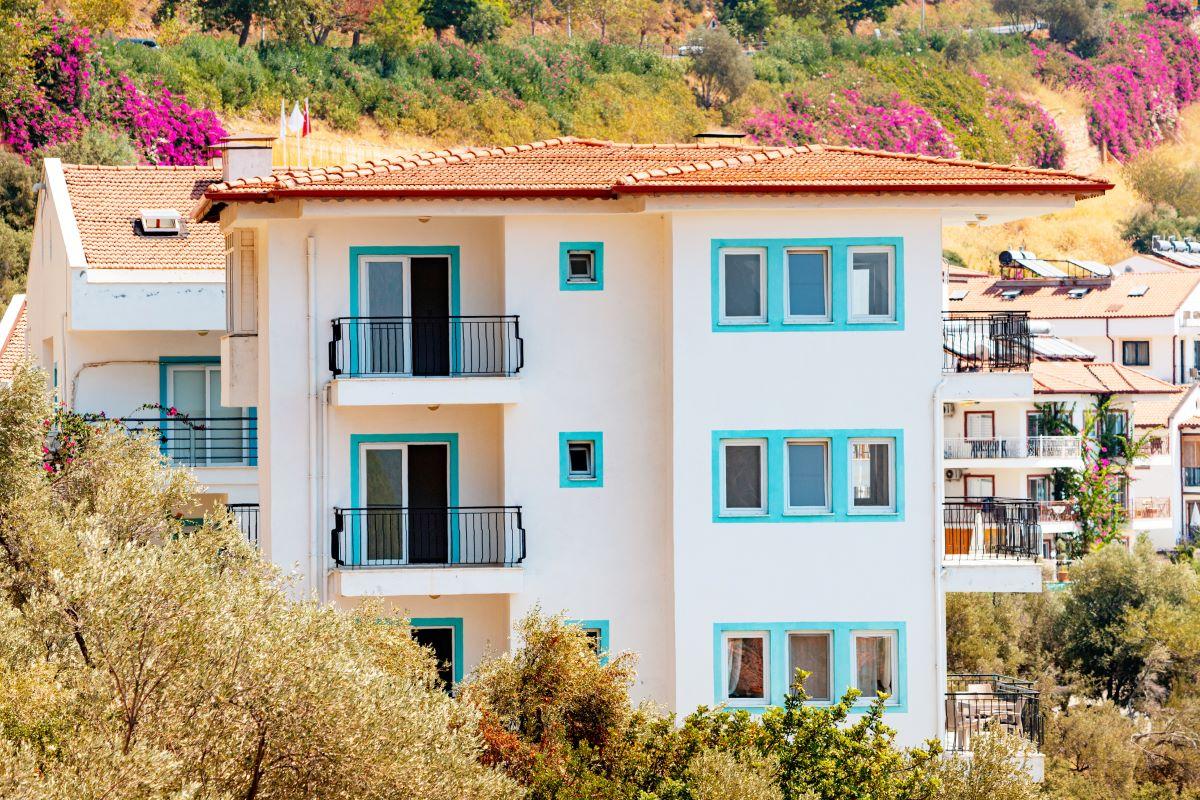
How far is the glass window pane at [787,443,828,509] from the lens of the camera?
957 inches

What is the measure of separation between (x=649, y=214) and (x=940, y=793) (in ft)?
25.9

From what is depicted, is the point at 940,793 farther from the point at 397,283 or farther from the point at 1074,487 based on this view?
the point at 1074,487

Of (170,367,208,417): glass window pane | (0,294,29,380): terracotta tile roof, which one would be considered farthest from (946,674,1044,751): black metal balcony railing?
(0,294,29,380): terracotta tile roof

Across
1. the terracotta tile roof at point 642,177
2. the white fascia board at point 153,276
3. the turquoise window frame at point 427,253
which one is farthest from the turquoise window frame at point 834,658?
the white fascia board at point 153,276

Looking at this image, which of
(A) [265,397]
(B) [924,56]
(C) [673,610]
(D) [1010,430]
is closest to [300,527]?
(A) [265,397]

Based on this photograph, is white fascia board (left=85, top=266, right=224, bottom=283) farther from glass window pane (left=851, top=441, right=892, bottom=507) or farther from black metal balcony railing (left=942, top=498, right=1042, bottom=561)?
black metal balcony railing (left=942, top=498, right=1042, bottom=561)

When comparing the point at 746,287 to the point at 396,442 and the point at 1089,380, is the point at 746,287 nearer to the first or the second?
the point at 396,442

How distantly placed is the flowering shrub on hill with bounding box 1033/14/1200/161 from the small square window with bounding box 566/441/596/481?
112719mm

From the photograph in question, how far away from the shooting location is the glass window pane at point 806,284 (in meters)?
24.4

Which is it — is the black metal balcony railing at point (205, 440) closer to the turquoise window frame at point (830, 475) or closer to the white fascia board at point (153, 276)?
the white fascia board at point (153, 276)

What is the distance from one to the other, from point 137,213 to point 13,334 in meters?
8.97

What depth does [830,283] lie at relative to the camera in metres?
24.3

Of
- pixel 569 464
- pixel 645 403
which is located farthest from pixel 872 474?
pixel 569 464

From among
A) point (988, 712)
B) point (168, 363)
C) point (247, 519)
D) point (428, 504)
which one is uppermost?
point (168, 363)
